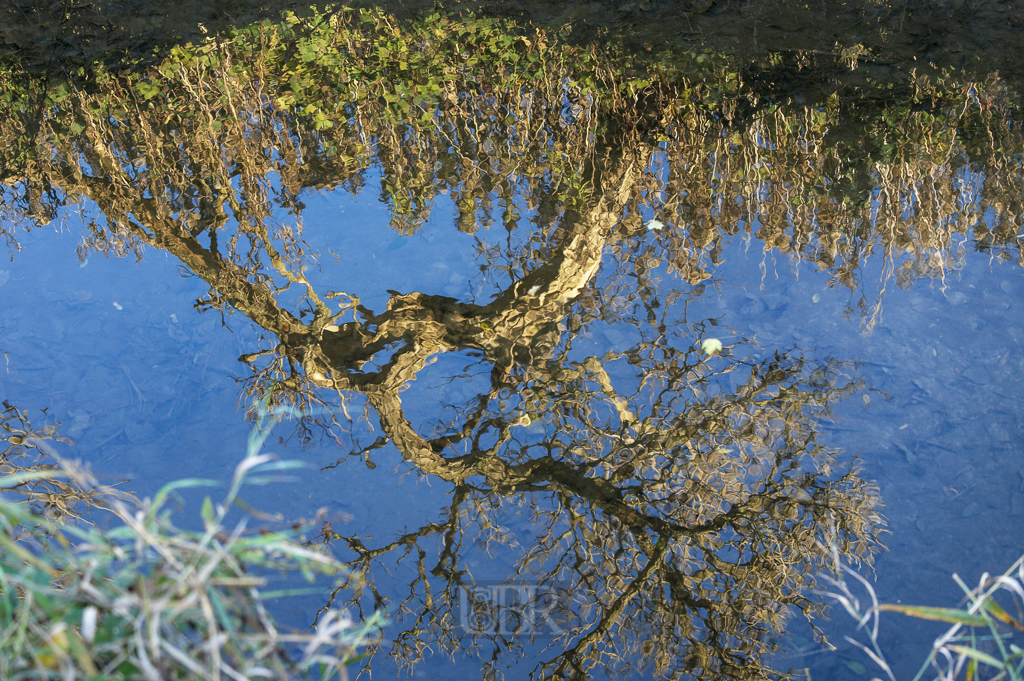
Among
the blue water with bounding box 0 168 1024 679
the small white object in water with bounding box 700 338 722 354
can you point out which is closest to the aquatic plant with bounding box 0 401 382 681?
the blue water with bounding box 0 168 1024 679

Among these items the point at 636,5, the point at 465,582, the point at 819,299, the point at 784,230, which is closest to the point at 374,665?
the point at 465,582

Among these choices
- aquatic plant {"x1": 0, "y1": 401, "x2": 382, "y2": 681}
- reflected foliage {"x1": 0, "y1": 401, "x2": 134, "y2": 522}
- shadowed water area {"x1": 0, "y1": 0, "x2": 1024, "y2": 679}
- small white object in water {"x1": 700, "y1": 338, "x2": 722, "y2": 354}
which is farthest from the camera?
small white object in water {"x1": 700, "y1": 338, "x2": 722, "y2": 354}

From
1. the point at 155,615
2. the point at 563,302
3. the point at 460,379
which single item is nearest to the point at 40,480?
the point at 460,379

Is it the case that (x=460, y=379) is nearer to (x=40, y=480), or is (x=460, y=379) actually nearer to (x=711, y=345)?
(x=711, y=345)

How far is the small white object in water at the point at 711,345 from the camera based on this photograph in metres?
2.26

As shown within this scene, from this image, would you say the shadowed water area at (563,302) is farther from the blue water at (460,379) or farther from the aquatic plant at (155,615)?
the aquatic plant at (155,615)

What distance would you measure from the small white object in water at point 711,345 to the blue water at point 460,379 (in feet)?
0.18

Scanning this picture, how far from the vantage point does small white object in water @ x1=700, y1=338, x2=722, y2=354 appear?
89.1 inches

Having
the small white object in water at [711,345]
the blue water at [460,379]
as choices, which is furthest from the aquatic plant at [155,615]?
the small white object in water at [711,345]

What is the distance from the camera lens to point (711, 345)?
2275 mm

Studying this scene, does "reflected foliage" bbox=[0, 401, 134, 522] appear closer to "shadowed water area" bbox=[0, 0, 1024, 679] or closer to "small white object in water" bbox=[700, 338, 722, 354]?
"shadowed water area" bbox=[0, 0, 1024, 679]

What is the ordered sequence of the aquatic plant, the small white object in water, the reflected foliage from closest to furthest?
the aquatic plant
the reflected foliage
the small white object in water

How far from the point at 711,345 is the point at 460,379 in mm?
796

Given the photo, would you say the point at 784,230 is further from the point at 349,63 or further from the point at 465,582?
the point at 349,63
